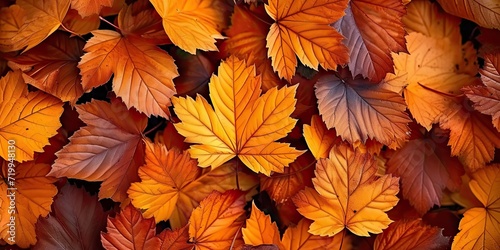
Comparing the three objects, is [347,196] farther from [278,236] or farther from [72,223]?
[72,223]

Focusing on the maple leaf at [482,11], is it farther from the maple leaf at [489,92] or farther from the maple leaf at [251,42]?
the maple leaf at [251,42]

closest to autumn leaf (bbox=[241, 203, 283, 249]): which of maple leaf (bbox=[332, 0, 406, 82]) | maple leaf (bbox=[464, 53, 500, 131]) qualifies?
maple leaf (bbox=[332, 0, 406, 82])

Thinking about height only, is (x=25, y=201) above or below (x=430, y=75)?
below

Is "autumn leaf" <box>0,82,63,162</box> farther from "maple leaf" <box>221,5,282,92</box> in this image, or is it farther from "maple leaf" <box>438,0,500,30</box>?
"maple leaf" <box>438,0,500,30</box>

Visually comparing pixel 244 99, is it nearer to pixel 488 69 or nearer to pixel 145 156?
pixel 145 156

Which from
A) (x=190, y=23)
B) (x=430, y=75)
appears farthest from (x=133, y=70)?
(x=430, y=75)

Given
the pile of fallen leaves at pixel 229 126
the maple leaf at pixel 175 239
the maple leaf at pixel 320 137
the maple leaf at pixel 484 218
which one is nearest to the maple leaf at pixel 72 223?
the pile of fallen leaves at pixel 229 126
